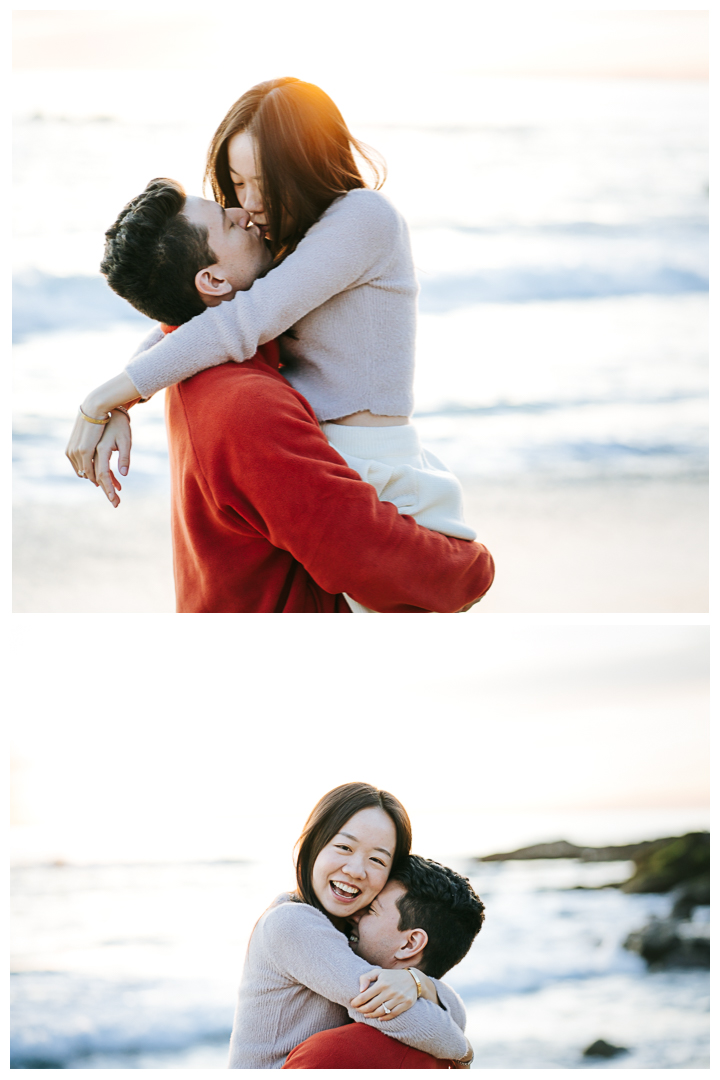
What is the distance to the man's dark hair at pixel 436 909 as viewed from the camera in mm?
1110

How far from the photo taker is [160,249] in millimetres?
964

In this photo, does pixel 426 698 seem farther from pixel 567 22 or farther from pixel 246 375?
pixel 567 22

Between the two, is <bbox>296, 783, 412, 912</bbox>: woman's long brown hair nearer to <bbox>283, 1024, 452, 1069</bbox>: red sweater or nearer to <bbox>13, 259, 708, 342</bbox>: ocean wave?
<bbox>283, 1024, 452, 1069</bbox>: red sweater

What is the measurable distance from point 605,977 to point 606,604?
898 mm

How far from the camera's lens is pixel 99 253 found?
2055mm

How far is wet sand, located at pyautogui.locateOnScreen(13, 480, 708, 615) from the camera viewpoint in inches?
84.2

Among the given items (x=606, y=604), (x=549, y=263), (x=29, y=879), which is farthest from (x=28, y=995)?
(x=549, y=263)

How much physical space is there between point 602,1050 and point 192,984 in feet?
2.04

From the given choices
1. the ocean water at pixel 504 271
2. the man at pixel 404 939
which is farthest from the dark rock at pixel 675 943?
the ocean water at pixel 504 271

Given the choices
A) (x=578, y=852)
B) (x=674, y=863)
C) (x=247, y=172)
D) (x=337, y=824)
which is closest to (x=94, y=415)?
(x=247, y=172)

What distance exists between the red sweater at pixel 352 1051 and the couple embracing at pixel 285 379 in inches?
19.1

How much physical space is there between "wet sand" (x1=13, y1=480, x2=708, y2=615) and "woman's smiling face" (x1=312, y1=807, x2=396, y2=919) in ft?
3.46

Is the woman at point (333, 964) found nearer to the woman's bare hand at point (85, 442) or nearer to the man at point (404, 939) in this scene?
the man at point (404, 939)

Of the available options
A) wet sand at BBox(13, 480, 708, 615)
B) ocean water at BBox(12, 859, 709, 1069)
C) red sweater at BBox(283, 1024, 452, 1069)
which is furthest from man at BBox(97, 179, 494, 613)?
wet sand at BBox(13, 480, 708, 615)
